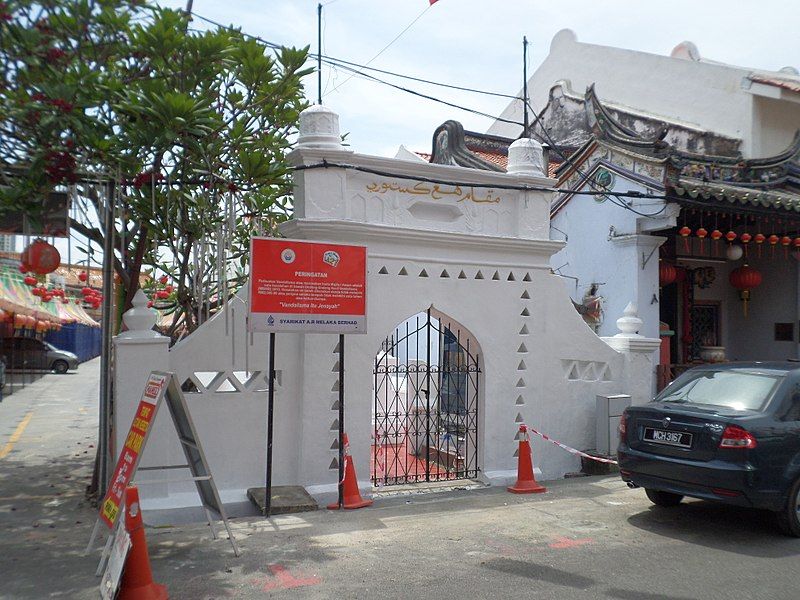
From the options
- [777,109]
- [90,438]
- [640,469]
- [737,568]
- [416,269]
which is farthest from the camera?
[777,109]

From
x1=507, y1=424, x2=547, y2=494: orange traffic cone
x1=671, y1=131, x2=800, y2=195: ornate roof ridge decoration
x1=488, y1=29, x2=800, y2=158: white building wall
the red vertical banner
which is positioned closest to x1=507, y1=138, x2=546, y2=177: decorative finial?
x1=507, y1=424, x2=547, y2=494: orange traffic cone

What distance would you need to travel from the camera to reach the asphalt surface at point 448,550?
562cm

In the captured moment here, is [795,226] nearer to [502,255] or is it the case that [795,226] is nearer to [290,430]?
[502,255]

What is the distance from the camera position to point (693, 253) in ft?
47.8

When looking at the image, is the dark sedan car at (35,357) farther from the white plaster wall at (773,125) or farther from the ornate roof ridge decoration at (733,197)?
the white plaster wall at (773,125)

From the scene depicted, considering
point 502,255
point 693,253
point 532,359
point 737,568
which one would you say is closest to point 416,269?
point 502,255

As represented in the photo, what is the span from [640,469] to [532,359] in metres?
2.77

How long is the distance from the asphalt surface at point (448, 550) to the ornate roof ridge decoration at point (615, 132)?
19.9 feet

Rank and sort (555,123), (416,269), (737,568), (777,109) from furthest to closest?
1. (555,123)
2. (777,109)
3. (416,269)
4. (737,568)

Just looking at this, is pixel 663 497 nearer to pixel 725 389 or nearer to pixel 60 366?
pixel 725 389

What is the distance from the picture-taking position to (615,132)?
Answer: 525 inches

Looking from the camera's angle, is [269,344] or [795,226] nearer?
[269,344]

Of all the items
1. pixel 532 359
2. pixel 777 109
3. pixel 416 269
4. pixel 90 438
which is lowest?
pixel 90 438

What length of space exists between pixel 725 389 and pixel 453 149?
9719 millimetres
